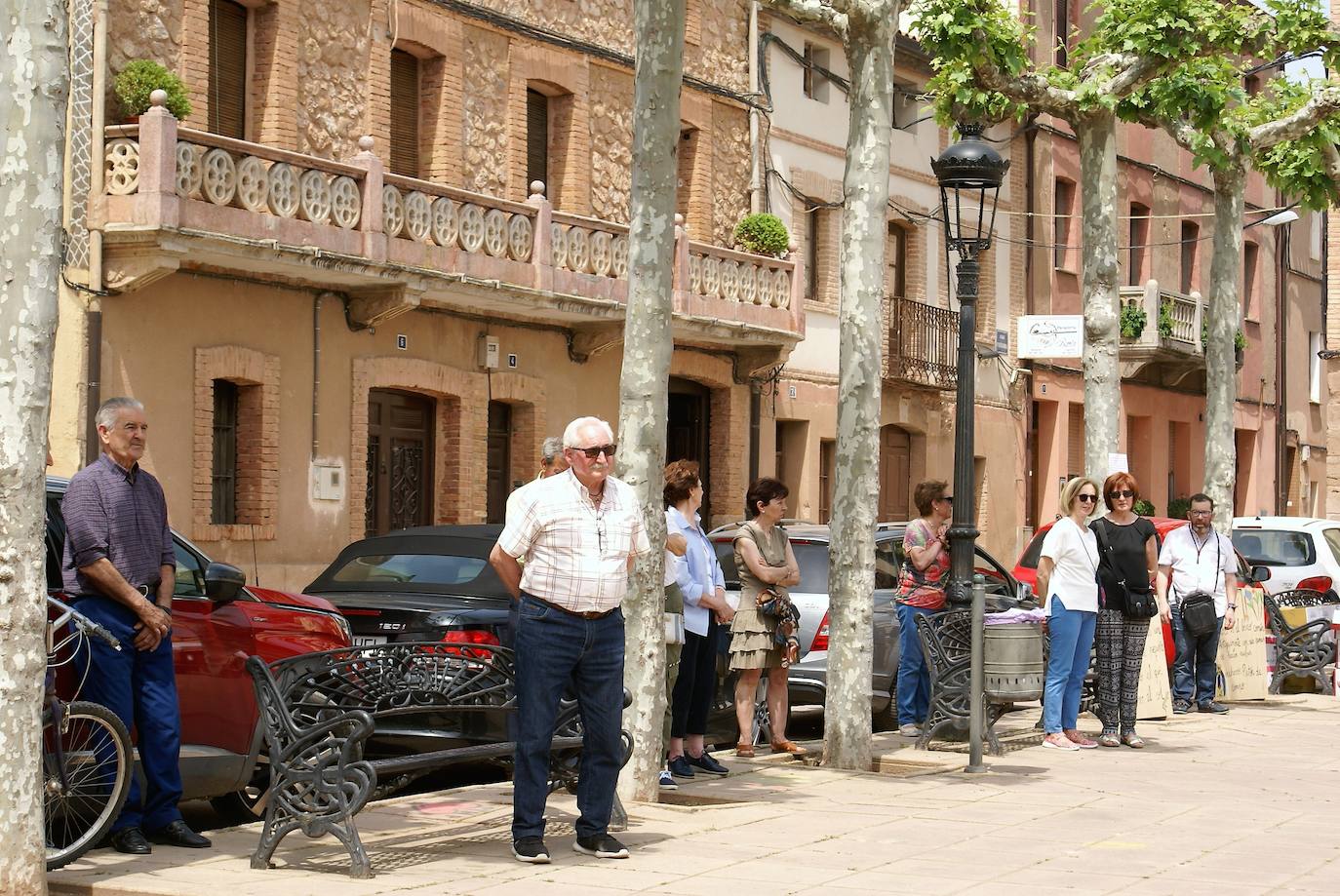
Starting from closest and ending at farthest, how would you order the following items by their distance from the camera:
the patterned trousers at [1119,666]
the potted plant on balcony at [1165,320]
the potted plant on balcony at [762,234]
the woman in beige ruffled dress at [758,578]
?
the woman in beige ruffled dress at [758,578], the patterned trousers at [1119,666], the potted plant on balcony at [762,234], the potted plant on balcony at [1165,320]

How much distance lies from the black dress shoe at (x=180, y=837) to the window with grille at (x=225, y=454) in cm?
1307

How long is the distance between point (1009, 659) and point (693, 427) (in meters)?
16.8

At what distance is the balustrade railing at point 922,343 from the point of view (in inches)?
1298

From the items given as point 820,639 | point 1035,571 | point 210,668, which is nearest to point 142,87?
point 820,639

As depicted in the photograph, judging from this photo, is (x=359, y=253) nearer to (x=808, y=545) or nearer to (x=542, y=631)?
(x=808, y=545)

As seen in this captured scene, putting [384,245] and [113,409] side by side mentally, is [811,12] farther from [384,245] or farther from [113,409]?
[113,409]

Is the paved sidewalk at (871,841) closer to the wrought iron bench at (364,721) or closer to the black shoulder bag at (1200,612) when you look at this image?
the wrought iron bench at (364,721)

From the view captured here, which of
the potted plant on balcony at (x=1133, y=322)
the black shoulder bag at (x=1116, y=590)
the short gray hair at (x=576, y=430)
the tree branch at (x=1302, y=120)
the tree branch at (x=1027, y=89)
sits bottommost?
the black shoulder bag at (x=1116, y=590)

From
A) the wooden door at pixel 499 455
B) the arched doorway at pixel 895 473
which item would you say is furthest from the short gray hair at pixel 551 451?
the arched doorway at pixel 895 473

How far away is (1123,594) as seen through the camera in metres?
14.9

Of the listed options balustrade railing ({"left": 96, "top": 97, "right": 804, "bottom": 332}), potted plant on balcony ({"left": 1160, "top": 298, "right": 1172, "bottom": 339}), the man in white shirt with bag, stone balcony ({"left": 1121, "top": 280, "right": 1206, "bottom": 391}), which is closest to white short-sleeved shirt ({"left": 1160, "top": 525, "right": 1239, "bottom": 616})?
A: the man in white shirt with bag

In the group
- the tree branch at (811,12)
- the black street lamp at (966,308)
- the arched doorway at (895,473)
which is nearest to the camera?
the black street lamp at (966,308)

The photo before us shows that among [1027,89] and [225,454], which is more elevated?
[1027,89]

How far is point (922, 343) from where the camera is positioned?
1326 inches
